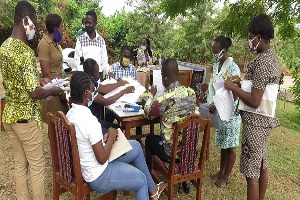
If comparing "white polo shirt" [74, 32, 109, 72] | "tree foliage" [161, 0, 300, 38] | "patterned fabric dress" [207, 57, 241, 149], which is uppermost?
"tree foliage" [161, 0, 300, 38]

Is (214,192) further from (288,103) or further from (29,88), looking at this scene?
(288,103)

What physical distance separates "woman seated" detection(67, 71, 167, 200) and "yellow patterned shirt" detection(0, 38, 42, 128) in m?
0.39

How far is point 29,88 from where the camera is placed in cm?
258

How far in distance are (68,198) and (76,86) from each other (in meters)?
1.62

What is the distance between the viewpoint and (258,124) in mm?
2770

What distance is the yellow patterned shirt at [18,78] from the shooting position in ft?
8.25

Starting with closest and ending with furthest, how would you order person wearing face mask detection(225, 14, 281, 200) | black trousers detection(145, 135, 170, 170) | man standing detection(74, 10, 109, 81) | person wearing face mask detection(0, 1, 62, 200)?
person wearing face mask detection(0, 1, 62, 200)
person wearing face mask detection(225, 14, 281, 200)
black trousers detection(145, 135, 170, 170)
man standing detection(74, 10, 109, 81)

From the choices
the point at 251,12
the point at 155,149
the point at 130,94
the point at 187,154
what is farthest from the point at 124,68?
the point at 251,12

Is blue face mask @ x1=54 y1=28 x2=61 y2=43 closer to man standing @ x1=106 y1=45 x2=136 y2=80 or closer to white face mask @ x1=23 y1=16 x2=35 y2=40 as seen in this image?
white face mask @ x1=23 y1=16 x2=35 y2=40

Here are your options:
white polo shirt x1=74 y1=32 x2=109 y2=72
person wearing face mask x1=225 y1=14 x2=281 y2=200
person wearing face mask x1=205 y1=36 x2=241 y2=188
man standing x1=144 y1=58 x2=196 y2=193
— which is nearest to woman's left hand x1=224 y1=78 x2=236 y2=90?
person wearing face mask x1=225 y1=14 x2=281 y2=200

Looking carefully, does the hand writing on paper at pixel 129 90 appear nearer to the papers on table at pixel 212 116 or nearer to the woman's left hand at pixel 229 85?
the papers on table at pixel 212 116

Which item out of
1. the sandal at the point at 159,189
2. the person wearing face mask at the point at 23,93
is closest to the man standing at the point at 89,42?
the person wearing face mask at the point at 23,93

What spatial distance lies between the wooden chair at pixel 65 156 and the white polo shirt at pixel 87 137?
0.05 m

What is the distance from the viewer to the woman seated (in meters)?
2.44
